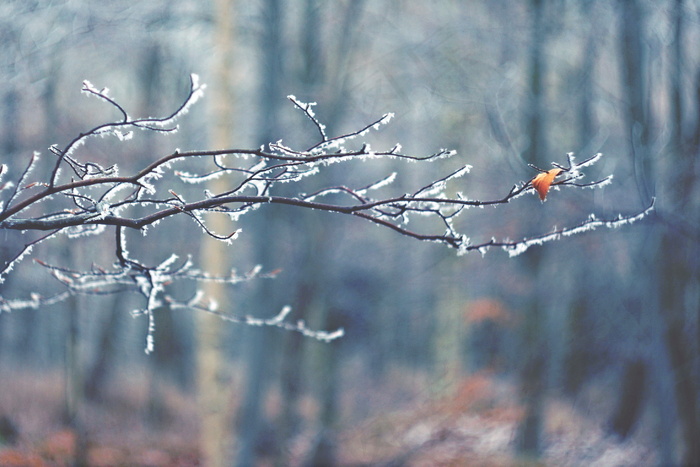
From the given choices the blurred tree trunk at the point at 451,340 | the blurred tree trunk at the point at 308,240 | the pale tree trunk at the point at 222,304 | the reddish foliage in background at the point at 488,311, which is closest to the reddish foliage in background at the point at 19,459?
the pale tree trunk at the point at 222,304

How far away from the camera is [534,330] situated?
8.13m

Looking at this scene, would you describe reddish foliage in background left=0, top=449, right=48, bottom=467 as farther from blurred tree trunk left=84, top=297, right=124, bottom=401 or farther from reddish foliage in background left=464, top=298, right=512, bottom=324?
reddish foliage in background left=464, top=298, right=512, bottom=324

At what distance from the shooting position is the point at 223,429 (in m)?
6.46

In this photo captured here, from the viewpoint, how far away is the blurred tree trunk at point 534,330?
766cm

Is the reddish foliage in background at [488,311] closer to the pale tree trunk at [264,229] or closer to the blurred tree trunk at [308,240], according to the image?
the blurred tree trunk at [308,240]

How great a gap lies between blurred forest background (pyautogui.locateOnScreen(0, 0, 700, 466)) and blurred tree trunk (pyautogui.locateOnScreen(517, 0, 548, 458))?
0.03 m

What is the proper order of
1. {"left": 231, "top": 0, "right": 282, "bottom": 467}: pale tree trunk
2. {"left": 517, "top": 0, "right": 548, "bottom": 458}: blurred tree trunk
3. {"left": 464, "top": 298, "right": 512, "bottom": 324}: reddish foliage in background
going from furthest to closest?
{"left": 464, "top": 298, "right": 512, "bottom": 324}: reddish foliage in background → {"left": 517, "top": 0, "right": 548, "bottom": 458}: blurred tree trunk → {"left": 231, "top": 0, "right": 282, "bottom": 467}: pale tree trunk

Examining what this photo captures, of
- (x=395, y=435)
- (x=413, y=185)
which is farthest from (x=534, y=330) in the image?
(x=413, y=185)

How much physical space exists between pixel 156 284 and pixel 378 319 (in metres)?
14.0

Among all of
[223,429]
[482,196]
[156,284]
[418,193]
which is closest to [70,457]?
[223,429]

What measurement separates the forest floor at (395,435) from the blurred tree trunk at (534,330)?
33cm

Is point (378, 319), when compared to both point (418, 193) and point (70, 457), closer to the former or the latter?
point (70, 457)

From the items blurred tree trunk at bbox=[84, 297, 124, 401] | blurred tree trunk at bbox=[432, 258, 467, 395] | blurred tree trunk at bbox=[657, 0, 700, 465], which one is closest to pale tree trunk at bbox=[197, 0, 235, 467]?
blurred tree trunk at bbox=[657, 0, 700, 465]

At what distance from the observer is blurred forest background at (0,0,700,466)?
17.8 ft
